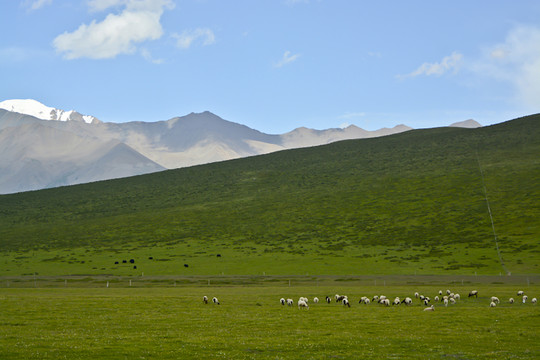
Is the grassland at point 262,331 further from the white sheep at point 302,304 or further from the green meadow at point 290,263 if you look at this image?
the white sheep at point 302,304

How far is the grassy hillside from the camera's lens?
10469 cm

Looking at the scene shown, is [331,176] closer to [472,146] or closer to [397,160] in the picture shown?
[397,160]

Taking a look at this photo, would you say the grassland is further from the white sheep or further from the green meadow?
the white sheep

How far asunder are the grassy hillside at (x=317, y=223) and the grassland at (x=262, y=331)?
53.2 m

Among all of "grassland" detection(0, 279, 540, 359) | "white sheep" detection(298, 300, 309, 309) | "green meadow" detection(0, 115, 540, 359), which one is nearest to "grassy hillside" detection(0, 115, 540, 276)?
"green meadow" detection(0, 115, 540, 359)

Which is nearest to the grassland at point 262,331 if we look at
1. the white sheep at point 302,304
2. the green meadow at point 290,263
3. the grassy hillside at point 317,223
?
the green meadow at point 290,263

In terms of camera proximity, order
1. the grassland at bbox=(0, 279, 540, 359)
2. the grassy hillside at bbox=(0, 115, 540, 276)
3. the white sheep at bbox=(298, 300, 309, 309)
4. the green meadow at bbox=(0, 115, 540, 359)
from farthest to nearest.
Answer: the grassy hillside at bbox=(0, 115, 540, 276) → the white sheep at bbox=(298, 300, 309, 309) → the green meadow at bbox=(0, 115, 540, 359) → the grassland at bbox=(0, 279, 540, 359)

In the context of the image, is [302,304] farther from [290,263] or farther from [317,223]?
[317,223]

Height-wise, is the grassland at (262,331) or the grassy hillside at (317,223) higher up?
the grassy hillside at (317,223)

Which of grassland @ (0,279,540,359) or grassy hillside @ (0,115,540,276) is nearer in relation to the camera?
grassland @ (0,279,540,359)

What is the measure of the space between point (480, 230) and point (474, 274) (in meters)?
35.1

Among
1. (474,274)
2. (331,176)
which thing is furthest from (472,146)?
(474,274)

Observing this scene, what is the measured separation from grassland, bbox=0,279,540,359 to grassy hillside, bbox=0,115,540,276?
53200 millimetres

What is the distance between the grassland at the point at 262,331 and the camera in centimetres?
2450
